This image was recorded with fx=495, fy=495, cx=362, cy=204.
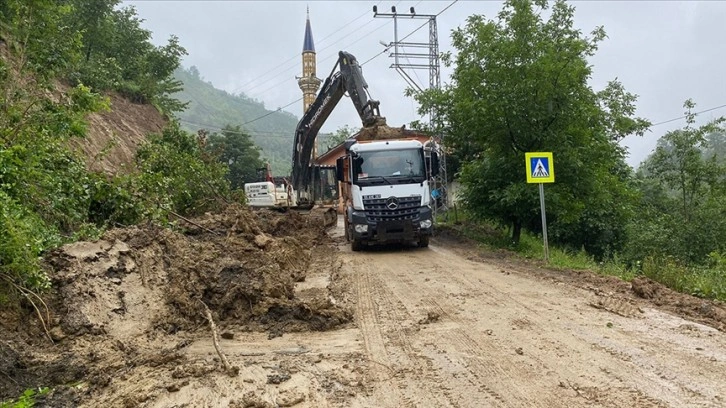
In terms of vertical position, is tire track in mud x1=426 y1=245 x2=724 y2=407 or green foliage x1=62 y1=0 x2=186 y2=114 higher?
green foliage x1=62 y1=0 x2=186 y2=114

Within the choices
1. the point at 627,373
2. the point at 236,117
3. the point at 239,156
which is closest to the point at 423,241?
the point at 627,373

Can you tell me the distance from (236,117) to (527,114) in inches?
6094

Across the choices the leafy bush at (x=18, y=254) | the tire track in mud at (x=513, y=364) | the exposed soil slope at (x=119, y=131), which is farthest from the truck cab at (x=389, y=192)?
the leafy bush at (x=18, y=254)

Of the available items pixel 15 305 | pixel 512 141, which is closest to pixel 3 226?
pixel 15 305

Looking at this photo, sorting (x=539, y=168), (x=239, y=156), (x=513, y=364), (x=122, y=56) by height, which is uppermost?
(x=122, y=56)

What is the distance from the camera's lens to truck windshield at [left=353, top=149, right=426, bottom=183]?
12945mm

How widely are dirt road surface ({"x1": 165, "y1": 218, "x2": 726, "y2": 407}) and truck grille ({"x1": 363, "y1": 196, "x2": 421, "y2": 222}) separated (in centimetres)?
502

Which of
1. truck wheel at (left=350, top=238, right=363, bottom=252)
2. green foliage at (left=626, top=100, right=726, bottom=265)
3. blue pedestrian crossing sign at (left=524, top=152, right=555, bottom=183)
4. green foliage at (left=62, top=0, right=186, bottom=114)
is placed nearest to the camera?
blue pedestrian crossing sign at (left=524, top=152, right=555, bottom=183)

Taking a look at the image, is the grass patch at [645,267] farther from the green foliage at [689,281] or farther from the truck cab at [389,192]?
the truck cab at [389,192]

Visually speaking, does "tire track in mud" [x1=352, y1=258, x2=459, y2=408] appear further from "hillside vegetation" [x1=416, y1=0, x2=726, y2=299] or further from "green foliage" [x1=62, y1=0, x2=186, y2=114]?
"green foliage" [x1=62, y1=0, x2=186, y2=114]

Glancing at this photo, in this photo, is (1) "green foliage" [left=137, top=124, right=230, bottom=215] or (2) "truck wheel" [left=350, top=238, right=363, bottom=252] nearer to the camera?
(1) "green foliage" [left=137, top=124, right=230, bottom=215]

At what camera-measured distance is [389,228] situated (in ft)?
41.5

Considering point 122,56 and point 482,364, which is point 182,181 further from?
point 122,56

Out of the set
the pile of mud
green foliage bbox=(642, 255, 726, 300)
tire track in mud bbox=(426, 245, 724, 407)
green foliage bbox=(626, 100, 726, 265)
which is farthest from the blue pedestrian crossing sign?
green foliage bbox=(626, 100, 726, 265)
